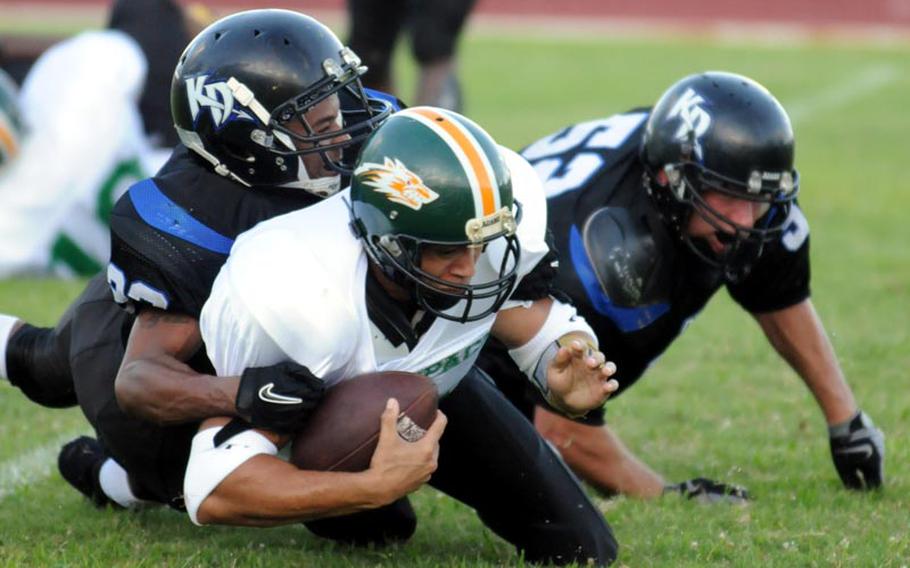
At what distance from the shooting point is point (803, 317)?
4246mm

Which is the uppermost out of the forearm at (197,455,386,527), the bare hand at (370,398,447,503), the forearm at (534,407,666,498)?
the bare hand at (370,398,447,503)

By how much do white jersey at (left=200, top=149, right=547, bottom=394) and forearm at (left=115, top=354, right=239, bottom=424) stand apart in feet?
0.20

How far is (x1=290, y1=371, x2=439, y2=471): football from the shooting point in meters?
3.05

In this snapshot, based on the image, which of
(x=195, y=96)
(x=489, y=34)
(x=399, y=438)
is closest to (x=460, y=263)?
(x=399, y=438)

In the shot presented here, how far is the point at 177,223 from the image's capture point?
3346mm

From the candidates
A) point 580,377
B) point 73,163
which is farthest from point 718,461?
point 73,163

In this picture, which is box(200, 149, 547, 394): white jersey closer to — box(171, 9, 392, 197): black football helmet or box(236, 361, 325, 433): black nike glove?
box(236, 361, 325, 433): black nike glove

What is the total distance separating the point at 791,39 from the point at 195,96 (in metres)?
20.4

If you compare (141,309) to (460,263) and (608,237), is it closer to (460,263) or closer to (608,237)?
(460,263)

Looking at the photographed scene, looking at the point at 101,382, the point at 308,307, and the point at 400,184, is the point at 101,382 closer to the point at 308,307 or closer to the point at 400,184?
the point at 308,307

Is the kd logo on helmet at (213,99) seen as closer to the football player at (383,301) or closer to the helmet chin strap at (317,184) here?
the helmet chin strap at (317,184)

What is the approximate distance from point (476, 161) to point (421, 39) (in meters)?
4.76

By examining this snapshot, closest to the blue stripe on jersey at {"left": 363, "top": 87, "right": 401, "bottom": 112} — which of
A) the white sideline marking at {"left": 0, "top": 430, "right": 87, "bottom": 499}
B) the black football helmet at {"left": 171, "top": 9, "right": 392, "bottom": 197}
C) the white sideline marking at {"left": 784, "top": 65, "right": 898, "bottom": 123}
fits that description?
the black football helmet at {"left": 171, "top": 9, "right": 392, "bottom": 197}

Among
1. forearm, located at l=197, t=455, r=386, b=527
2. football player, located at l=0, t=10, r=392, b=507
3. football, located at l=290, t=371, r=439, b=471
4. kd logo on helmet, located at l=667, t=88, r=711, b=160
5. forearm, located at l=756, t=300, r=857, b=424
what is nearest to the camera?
forearm, located at l=197, t=455, r=386, b=527
